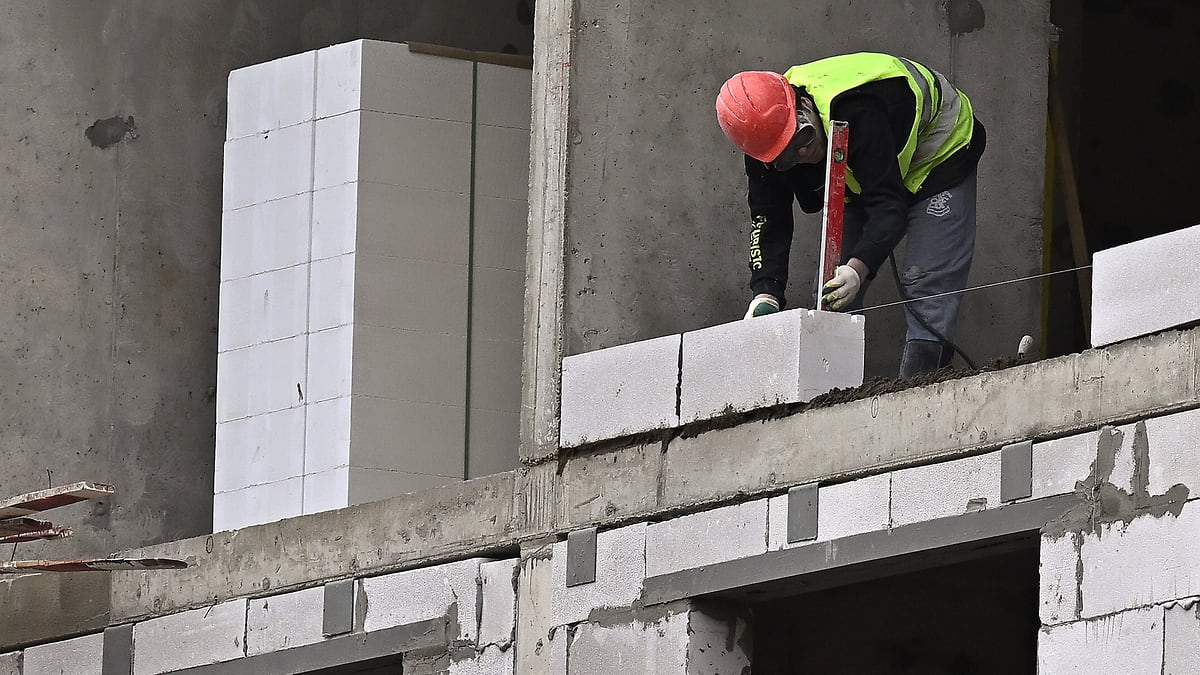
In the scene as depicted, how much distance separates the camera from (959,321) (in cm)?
952

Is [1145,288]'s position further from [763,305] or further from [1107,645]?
[763,305]

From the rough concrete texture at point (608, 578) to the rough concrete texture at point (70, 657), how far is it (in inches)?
93.2

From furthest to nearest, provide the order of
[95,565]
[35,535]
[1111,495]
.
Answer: [35,535] → [95,565] → [1111,495]

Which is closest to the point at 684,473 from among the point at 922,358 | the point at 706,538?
the point at 706,538

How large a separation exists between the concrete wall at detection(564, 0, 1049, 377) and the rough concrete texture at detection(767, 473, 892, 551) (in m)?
1.18

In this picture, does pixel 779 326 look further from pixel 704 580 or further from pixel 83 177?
pixel 83 177

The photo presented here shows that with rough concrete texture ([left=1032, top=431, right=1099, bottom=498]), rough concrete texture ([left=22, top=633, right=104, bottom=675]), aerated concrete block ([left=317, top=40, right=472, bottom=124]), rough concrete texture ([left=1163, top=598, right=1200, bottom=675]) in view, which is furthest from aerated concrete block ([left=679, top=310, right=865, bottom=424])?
rough concrete texture ([left=22, top=633, right=104, bottom=675])

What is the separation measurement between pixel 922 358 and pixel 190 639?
3.19 meters

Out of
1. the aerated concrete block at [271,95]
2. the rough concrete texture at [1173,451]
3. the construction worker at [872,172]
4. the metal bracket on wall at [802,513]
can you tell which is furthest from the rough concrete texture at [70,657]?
the rough concrete texture at [1173,451]

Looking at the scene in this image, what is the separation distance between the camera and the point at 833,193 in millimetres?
8305

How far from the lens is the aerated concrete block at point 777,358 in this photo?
8.22 metres

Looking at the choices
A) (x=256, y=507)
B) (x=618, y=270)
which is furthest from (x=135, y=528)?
(x=618, y=270)

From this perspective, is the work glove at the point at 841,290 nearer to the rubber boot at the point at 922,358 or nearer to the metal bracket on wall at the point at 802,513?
the rubber boot at the point at 922,358

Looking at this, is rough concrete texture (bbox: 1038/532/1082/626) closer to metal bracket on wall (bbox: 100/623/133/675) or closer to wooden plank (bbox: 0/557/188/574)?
wooden plank (bbox: 0/557/188/574)
